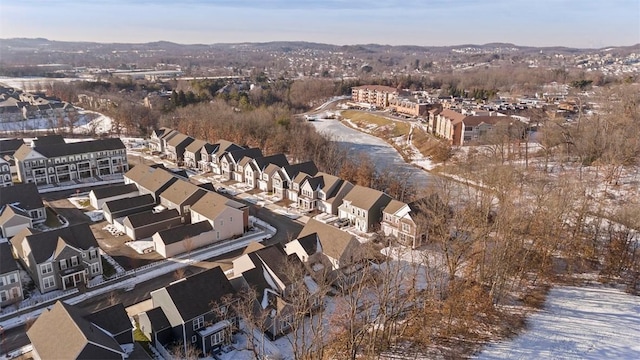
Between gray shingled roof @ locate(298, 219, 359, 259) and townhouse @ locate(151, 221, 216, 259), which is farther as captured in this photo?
townhouse @ locate(151, 221, 216, 259)

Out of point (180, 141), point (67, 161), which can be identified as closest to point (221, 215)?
point (67, 161)

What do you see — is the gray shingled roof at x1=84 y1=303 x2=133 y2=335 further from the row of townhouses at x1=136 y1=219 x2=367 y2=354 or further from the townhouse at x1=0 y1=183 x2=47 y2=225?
the townhouse at x1=0 y1=183 x2=47 y2=225

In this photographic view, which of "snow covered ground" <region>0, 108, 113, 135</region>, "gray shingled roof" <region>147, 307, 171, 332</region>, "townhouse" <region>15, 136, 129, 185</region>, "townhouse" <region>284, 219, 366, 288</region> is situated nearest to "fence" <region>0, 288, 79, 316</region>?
"gray shingled roof" <region>147, 307, 171, 332</region>

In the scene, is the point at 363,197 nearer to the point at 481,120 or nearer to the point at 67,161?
the point at 67,161

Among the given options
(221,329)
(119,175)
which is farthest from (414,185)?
(119,175)

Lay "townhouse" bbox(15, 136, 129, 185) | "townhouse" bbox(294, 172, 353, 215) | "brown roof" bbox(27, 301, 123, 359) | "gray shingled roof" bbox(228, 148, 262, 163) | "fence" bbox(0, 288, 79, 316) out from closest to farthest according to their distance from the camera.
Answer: "brown roof" bbox(27, 301, 123, 359), "fence" bbox(0, 288, 79, 316), "townhouse" bbox(294, 172, 353, 215), "townhouse" bbox(15, 136, 129, 185), "gray shingled roof" bbox(228, 148, 262, 163)

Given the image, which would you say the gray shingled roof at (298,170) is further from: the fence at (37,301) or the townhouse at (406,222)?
the fence at (37,301)

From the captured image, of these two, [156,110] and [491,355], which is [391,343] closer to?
[491,355]
